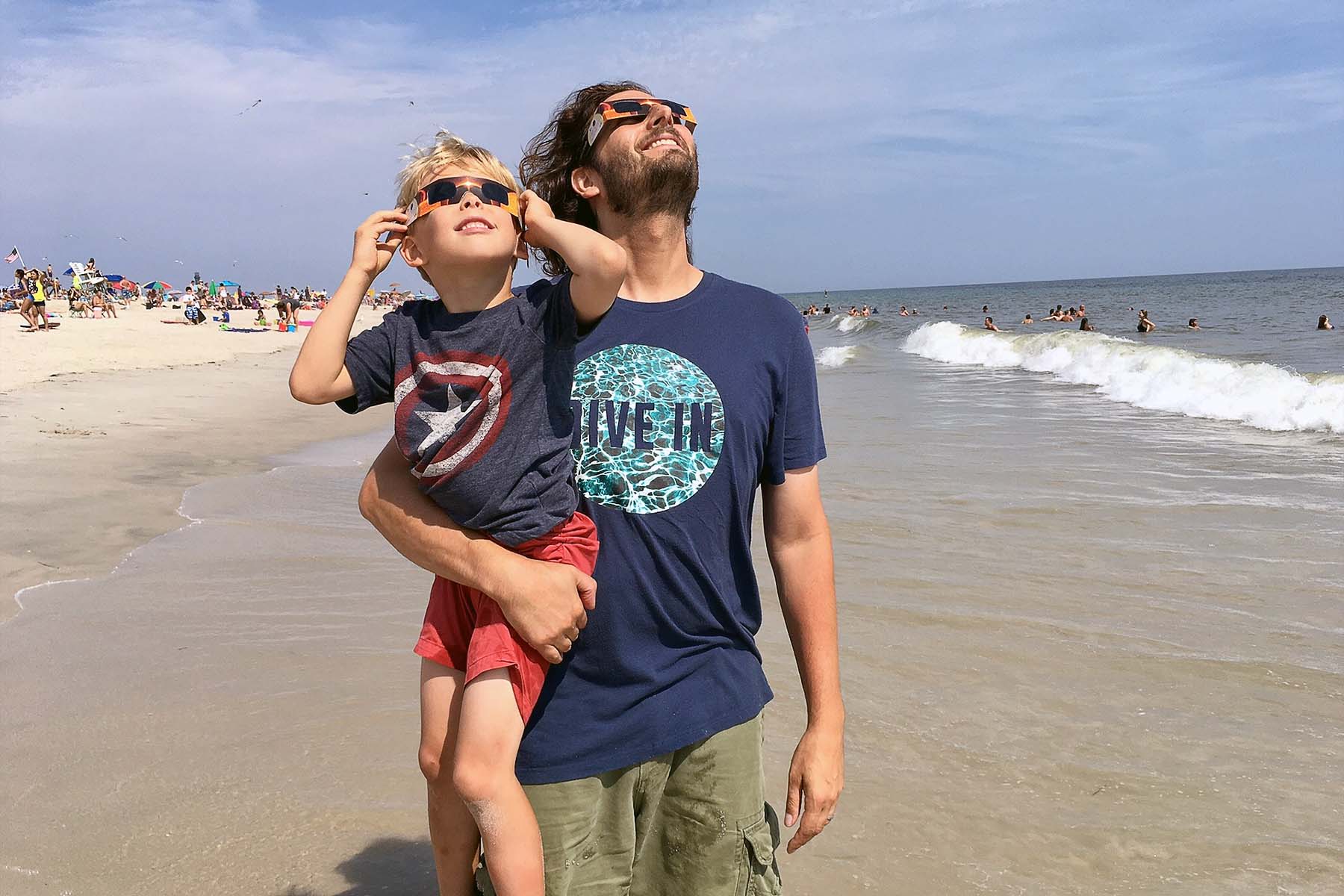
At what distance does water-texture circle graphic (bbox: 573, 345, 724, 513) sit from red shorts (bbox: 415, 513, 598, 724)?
0.11 meters

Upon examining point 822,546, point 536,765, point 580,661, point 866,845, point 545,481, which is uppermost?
point 545,481

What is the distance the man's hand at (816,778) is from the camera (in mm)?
2086

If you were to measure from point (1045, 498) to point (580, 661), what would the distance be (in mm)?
6912

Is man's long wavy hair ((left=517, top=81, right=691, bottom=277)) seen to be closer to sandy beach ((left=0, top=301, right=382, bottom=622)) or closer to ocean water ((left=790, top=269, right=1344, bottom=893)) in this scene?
ocean water ((left=790, top=269, right=1344, bottom=893))

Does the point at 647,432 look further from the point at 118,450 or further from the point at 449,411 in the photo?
the point at 118,450

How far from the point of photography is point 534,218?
6.47ft

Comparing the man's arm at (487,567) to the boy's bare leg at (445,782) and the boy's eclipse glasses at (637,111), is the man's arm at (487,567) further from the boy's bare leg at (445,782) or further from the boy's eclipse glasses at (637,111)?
the boy's eclipse glasses at (637,111)

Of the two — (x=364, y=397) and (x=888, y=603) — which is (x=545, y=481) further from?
(x=888, y=603)

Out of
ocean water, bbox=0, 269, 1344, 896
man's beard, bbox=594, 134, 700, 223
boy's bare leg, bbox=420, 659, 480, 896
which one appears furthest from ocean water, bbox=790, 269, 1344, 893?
man's beard, bbox=594, 134, 700, 223

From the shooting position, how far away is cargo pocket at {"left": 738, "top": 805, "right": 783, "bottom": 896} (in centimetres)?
198

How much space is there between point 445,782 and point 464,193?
1.22 metres

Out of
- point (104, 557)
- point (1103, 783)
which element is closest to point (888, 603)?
point (1103, 783)

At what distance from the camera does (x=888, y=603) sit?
5621 millimetres

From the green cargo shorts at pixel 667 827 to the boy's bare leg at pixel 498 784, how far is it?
0.06 meters
